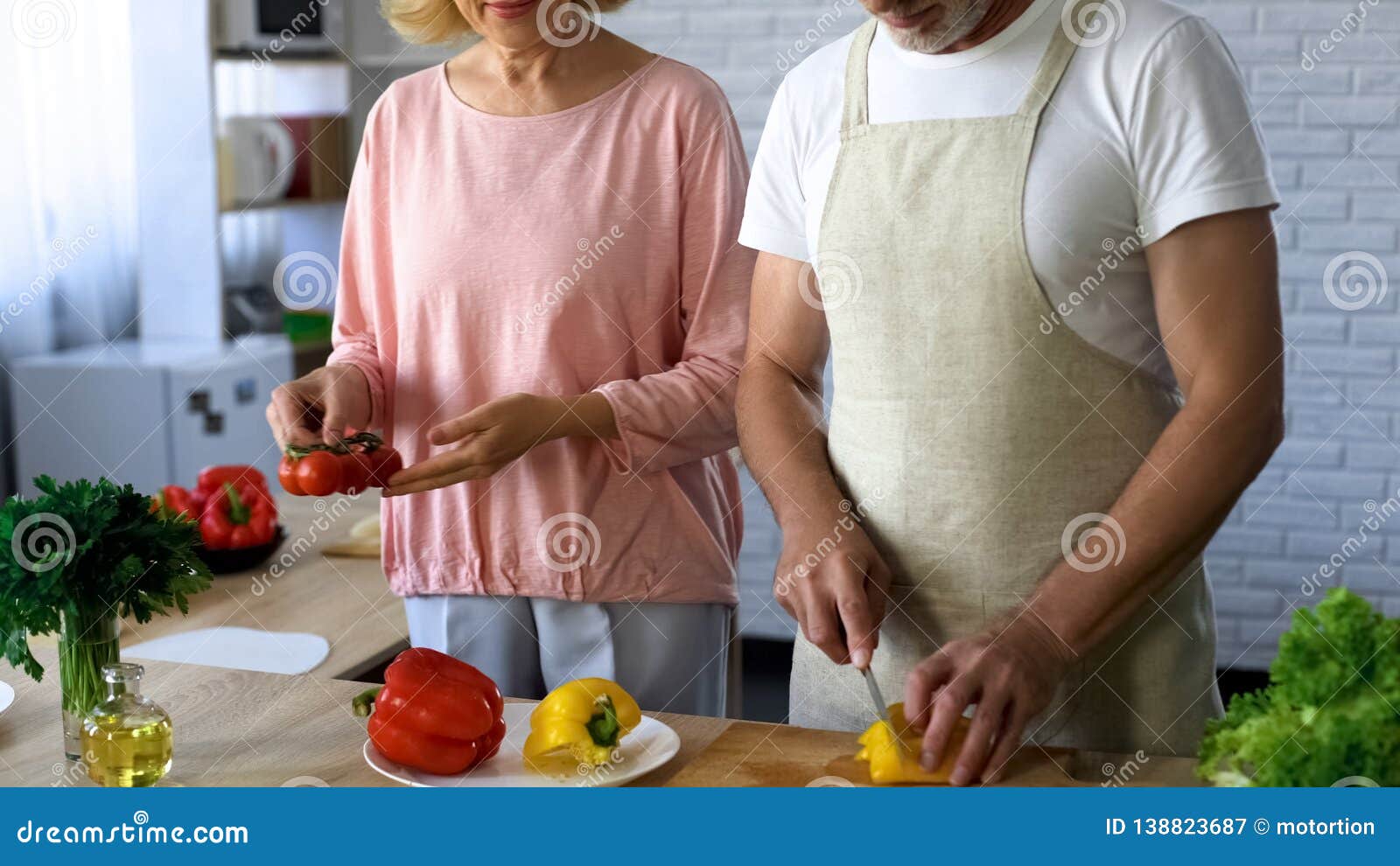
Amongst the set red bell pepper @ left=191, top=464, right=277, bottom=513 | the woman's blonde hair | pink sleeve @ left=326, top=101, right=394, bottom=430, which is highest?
the woman's blonde hair

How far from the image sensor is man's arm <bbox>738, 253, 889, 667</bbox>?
1.37 m

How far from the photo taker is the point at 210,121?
159 inches

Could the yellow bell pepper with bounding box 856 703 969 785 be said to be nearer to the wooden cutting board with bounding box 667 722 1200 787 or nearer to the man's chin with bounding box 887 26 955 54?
the wooden cutting board with bounding box 667 722 1200 787

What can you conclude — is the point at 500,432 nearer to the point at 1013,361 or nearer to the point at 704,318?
the point at 704,318

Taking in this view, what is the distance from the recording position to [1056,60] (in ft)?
Answer: 4.57

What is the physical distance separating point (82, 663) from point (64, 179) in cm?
300

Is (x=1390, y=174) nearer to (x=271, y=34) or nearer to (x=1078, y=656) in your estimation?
(x=1078, y=656)

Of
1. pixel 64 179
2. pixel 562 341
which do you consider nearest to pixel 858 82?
pixel 562 341

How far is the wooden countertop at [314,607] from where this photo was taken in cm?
200

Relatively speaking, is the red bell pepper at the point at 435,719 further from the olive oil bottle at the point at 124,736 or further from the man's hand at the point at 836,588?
the man's hand at the point at 836,588

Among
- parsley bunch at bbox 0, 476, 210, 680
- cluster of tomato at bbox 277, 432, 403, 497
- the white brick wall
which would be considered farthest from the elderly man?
the white brick wall

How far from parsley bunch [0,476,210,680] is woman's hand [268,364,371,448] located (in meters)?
0.32

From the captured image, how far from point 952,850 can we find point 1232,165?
0.66 m

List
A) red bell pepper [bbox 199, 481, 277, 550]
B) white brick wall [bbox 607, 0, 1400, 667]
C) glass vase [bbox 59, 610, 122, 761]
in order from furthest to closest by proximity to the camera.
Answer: white brick wall [bbox 607, 0, 1400, 667]
red bell pepper [bbox 199, 481, 277, 550]
glass vase [bbox 59, 610, 122, 761]
